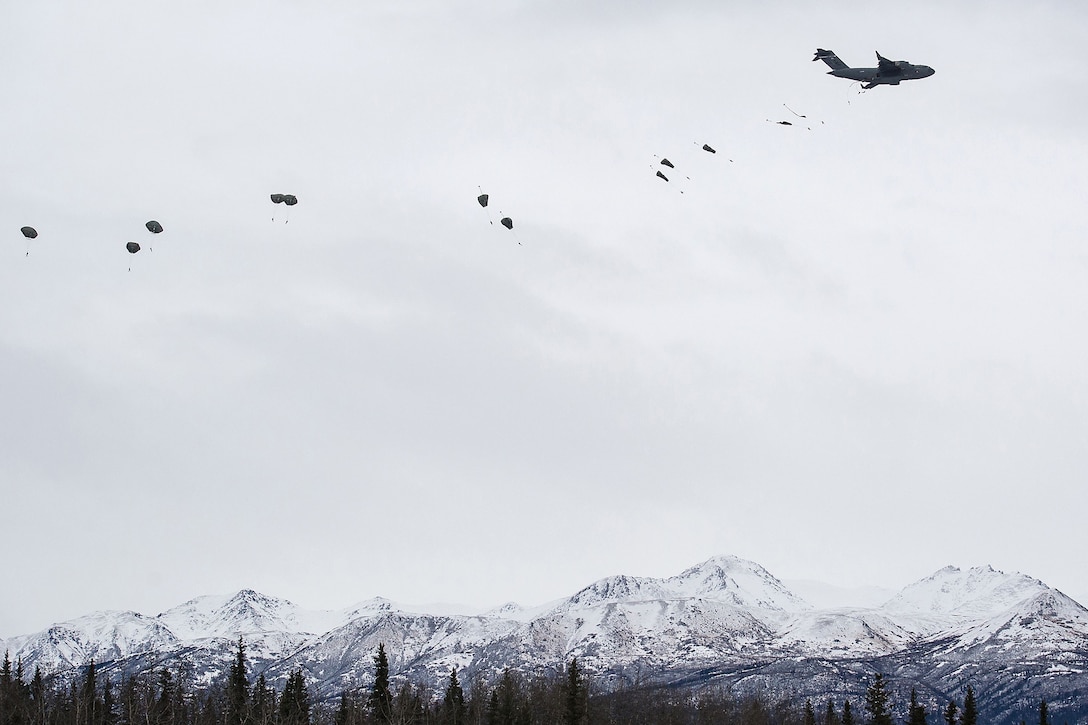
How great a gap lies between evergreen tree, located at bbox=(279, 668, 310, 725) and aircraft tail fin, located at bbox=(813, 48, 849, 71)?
88.5 m

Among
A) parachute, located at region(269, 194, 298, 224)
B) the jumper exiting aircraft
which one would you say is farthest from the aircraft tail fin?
parachute, located at region(269, 194, 298, 224)

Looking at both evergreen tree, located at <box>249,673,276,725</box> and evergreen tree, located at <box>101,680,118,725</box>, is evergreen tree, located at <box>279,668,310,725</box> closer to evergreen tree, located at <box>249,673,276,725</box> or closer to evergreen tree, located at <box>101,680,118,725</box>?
evergreen tree, located at <box>249,673,276,725</box>

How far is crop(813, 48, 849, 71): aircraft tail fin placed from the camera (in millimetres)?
140000

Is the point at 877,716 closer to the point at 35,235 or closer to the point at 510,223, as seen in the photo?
the point at 510,223

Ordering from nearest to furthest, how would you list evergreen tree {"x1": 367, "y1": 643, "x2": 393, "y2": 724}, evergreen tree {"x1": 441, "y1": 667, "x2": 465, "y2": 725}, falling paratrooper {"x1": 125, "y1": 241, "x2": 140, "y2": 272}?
falling paratrooper {"x1": 125, "y1": 241, "x2": 140, "y2": 272} < evergreen tree {"x1": 367, "y1": 643, "x2": 393, "y2": 724} < evergreen tree {"x1": 441, "y1": 667, "x2": 465, "y2": 725}

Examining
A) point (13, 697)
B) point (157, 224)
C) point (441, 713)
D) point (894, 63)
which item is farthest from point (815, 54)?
point (13, 697)

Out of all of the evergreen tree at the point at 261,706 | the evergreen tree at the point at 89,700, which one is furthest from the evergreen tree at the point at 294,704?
the evergreen tree at the point at 89,700

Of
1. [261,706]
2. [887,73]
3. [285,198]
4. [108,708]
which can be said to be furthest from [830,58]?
[108,708]

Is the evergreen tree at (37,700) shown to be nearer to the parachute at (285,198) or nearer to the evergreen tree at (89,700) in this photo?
the evergreen tree at (89,700)

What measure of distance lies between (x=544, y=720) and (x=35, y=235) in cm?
11661

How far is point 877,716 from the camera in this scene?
14638cm

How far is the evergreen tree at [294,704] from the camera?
144 m

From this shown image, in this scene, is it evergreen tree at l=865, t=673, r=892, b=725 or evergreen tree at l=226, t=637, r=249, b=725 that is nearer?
evergreen tree at l=226, t=637, r=249, b=725

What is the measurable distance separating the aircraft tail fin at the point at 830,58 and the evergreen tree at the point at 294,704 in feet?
291
